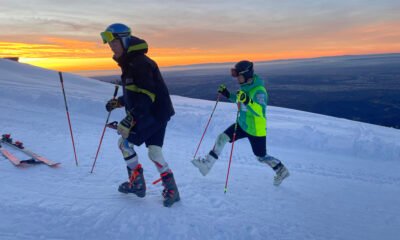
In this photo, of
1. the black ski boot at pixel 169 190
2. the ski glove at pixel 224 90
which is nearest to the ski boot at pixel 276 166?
the ski glove at pixel 224 90

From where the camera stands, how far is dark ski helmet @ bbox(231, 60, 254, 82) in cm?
588

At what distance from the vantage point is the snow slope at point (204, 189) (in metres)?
4.15

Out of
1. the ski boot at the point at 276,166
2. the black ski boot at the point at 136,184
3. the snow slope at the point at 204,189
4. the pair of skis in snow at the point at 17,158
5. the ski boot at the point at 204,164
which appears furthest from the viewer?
the ski boot at the point at 276,166

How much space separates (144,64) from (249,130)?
2587 millimetres

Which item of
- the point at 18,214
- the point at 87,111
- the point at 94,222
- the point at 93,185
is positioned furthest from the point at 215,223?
the point at 87,111

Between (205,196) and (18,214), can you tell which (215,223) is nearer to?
(205,196)

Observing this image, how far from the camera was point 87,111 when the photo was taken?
12.4 m

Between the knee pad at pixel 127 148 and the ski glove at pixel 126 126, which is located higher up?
the ski glove at pixel 126 126

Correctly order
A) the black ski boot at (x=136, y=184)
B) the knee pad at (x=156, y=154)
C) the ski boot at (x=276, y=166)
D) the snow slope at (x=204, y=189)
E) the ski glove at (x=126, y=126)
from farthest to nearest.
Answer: the ski boot at (x=276, y=166) < the black ski boot at (x=136, y=184) < the knee pad at (x=156, y=154) < the ski glove at (x=126, y=126) < the snow slope at (x=204, y=189)

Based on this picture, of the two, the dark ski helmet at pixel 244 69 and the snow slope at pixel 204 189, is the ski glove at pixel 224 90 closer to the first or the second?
the dark ski helmet at pixel 244 69

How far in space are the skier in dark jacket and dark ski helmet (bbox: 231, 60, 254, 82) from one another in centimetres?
173

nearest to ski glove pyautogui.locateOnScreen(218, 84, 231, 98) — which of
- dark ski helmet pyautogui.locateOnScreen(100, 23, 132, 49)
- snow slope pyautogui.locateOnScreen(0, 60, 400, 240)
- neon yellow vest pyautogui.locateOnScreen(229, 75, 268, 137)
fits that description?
neon yellow vest pyautogui.locateOnScreen(229, 75, 268, 137)

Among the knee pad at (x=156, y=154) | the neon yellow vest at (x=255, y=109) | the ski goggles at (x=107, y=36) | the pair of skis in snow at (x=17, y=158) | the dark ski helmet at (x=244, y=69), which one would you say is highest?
the ski goggles at (x=107, y=36)

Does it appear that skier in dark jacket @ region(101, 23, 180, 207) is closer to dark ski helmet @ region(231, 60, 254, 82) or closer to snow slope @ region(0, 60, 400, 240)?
snow slope @ region(0, 60, 400, 240)
